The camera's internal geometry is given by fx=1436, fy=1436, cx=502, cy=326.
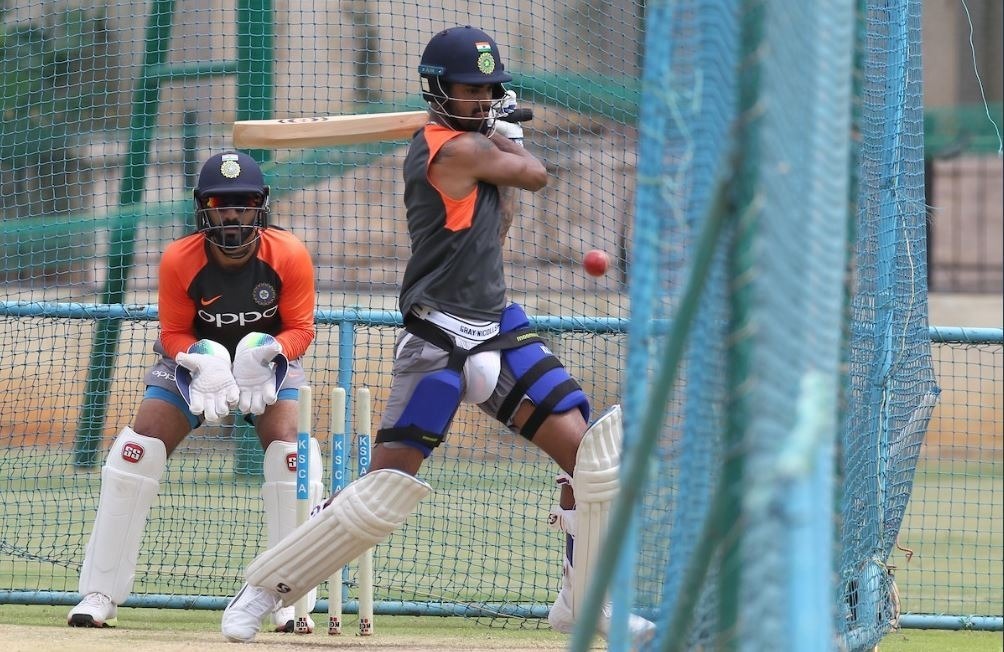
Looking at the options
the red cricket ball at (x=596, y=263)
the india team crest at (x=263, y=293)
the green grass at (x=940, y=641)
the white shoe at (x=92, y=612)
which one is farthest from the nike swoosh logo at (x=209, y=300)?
the green grass at (x=940, y=641)

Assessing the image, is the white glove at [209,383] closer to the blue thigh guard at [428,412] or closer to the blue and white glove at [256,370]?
the blue and white glove at [256,370]

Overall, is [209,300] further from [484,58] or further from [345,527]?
[484,58]

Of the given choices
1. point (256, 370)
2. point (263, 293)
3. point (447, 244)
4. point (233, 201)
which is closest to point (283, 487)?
point (256, 370)

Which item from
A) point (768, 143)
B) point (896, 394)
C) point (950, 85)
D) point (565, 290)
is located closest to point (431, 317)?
point (896, 394)

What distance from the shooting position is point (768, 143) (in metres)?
2.44

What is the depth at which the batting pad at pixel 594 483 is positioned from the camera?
484 cm

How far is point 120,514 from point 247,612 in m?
0.99

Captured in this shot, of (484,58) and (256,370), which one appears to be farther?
(256,370)

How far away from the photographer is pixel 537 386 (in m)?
4.95

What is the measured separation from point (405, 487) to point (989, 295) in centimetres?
1367

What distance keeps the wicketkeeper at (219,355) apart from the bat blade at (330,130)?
123 millimetres

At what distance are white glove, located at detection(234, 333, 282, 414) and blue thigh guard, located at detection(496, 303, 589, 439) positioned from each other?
111cm

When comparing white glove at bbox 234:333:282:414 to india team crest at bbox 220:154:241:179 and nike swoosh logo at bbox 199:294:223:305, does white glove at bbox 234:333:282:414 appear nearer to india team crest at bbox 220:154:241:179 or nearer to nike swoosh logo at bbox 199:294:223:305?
nike swoosh logo at bbox 199:294:223:305

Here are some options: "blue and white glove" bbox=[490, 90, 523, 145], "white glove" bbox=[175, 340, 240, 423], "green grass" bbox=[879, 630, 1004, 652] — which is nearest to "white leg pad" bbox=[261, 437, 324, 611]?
"white glove" bbox=[175, 340, 240, 423]
